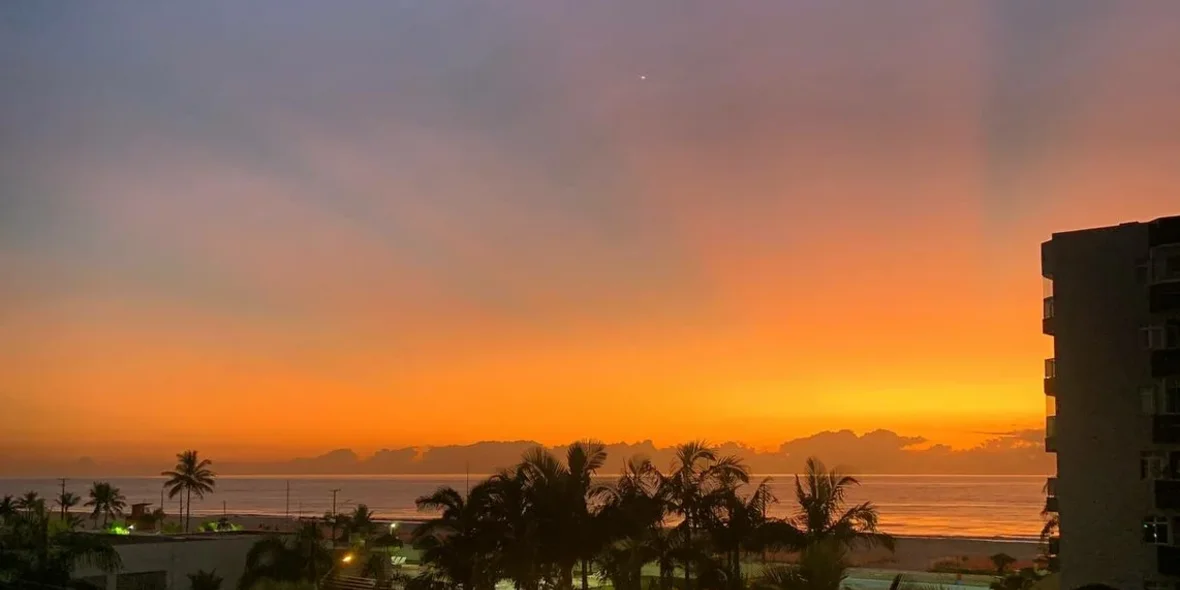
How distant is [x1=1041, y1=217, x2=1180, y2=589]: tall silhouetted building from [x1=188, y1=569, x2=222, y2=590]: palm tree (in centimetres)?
3106

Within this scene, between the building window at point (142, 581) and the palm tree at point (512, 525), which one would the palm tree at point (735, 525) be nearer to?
the palm tree at point (512, 525)

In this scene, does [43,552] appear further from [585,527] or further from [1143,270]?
[1143,270]

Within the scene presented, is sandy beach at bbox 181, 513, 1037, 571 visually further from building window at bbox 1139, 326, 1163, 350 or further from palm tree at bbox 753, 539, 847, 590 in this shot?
palm tree at bbox 753, 539, 847, 590

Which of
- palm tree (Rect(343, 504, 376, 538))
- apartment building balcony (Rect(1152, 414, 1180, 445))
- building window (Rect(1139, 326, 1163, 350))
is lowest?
palm tree (Rect(343, 504, 376, 538))

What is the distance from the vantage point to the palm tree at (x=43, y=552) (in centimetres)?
2717

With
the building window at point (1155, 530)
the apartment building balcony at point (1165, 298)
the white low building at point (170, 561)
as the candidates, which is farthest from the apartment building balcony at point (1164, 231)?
the white low building at point (170, 561)

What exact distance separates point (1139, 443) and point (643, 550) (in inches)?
612

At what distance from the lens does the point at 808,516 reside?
127 ft

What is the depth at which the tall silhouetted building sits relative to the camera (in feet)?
100

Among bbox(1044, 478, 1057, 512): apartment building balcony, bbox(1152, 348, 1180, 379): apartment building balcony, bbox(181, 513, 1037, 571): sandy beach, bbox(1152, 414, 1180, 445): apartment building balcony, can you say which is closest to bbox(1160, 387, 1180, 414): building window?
bbox(1152, 414, 1180, 445): apartment building balcony

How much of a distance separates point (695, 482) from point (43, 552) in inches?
798

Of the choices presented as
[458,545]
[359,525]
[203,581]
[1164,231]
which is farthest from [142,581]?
[1164,231]

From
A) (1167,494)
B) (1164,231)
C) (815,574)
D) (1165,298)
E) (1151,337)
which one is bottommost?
(815,574)

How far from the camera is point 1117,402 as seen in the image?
1250 inches
